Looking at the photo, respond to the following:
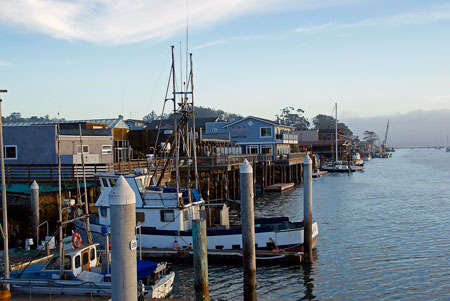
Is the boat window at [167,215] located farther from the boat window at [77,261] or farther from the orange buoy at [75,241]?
the boat window at [77,261]

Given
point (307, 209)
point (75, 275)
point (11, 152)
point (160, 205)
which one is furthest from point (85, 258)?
point (11, 152)

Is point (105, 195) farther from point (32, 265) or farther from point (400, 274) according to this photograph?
point (400, 274)

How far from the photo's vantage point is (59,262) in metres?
15.0

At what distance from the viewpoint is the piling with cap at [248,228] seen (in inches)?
586

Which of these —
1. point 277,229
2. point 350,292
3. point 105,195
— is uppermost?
point 105,195

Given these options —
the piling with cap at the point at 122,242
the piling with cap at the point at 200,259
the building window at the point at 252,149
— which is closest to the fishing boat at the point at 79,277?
the piling with cap at the point at 200,259

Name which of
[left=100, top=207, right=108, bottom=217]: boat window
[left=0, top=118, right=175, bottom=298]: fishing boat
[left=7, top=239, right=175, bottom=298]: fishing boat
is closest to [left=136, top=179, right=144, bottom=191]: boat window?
[left=100, top=207, right=108, bottom=217]: boat window

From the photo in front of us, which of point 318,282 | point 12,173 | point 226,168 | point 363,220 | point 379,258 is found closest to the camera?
point 318,282

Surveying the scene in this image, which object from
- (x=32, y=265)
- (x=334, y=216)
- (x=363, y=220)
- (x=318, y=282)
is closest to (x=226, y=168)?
(x=334, y=216)

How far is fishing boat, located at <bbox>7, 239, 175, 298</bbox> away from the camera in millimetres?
13625

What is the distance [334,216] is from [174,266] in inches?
771

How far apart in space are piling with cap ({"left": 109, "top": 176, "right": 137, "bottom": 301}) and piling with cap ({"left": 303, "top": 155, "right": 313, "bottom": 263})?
13.4 meters

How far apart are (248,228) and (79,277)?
6.25 metres

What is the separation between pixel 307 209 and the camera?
67.7ft
